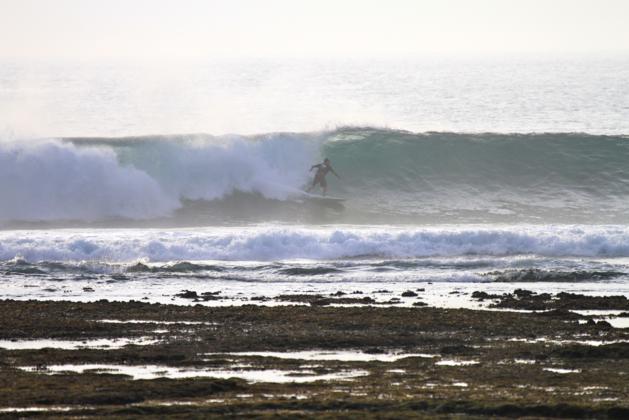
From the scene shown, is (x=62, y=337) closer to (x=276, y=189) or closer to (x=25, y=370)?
(x=25, y=370)

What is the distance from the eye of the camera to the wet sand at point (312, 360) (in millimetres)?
9648

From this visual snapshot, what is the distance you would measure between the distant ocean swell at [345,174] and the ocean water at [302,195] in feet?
0.23

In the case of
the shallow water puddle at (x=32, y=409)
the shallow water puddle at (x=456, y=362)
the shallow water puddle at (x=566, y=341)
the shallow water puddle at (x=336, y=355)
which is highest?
the shallow water puddle at (x=566, y=341)

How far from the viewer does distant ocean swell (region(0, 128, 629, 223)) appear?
30.5 meters

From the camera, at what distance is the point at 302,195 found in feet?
103

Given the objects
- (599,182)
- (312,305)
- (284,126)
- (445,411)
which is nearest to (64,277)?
(312,305)

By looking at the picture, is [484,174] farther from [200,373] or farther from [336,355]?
[200,373]

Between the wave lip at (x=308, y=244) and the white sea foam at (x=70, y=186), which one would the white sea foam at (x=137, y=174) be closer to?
the white sea foam at (x=70, y=186)

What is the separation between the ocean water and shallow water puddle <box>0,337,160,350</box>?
372 cm

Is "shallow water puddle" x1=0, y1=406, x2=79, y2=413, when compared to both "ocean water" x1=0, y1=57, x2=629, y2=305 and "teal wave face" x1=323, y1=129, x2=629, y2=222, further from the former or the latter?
"teal wave face" x1=323, y1=129, x2=629, y2=222

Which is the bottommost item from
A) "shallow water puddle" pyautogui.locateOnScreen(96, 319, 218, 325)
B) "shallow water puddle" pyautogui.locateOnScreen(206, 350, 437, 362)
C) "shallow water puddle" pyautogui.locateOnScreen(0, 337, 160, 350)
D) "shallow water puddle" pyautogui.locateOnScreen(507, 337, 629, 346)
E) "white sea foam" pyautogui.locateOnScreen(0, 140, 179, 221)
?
"shallow water puddle" pyautogui.locateOnScreen(206, 350, 437, 362)

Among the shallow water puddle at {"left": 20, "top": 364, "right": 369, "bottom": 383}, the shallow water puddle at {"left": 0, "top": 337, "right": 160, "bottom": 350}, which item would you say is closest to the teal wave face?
the shallow water puddle at {"left": 0, "top": 337, "right": 160, "bottom": 350}

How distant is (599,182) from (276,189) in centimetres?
918

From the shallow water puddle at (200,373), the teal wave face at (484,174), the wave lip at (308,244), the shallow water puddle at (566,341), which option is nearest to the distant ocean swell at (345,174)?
the teal wave face at (484,174)
